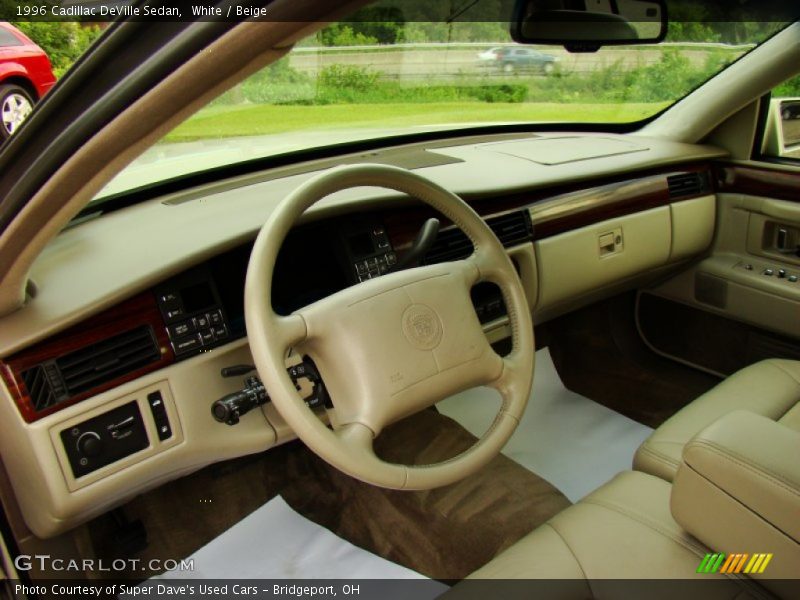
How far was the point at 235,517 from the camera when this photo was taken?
88.0 inches

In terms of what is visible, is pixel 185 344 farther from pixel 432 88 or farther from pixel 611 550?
pixel 432 88

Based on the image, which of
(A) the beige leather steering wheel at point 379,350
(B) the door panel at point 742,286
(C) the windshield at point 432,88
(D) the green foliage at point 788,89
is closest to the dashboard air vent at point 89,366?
(A) the beige leather steering wheel at point 379,350

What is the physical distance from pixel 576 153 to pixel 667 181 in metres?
0.38

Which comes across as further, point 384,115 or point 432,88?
point 432,88

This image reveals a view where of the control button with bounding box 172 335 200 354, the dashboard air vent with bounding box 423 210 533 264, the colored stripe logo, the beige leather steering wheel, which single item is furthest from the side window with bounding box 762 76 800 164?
the control button with bounding box 172 335 200 354

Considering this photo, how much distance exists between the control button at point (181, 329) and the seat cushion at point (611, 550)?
2.75ft

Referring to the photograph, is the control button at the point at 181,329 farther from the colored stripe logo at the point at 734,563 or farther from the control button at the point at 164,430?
the colored stripe logo at the point at 734,563

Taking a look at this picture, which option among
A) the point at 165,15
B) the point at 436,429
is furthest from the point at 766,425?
the point at 436,429

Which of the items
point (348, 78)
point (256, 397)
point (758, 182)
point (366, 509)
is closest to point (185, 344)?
point (256, 397)

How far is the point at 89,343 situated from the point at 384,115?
154 centimetres

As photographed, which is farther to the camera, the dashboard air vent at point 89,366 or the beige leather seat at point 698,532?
the dashboard air vent at point 89,366

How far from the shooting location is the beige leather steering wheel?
1299mm

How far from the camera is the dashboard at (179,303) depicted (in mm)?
1377

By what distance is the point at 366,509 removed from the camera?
2260mm
